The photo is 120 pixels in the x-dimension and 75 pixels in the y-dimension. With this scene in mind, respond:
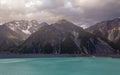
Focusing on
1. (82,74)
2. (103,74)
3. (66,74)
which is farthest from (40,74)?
(103,74)

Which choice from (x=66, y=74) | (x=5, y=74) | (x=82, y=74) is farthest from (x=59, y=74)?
(x=5, y=74)

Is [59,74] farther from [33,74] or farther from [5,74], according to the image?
[5,74]

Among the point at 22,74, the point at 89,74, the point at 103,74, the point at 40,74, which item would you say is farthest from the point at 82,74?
the point at 22,74

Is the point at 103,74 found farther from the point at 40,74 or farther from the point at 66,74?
the point at 40,74

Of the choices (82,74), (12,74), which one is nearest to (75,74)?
(82,74)

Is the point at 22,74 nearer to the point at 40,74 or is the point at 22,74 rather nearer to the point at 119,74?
the point at 40,74

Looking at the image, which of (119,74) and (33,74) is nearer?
(119,74)

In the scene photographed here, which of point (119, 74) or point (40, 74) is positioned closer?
point (119, 74)

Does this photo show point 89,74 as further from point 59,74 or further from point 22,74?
point 22,74
